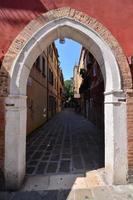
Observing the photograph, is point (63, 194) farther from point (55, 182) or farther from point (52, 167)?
point (52, 167)

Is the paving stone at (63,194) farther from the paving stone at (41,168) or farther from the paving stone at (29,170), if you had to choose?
the paving stone at (29,170)

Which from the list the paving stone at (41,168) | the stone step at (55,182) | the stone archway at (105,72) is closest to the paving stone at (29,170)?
the paving stone at (41,168)

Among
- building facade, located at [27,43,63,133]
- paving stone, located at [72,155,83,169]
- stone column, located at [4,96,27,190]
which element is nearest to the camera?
stone column, located at [4,96,27,190]

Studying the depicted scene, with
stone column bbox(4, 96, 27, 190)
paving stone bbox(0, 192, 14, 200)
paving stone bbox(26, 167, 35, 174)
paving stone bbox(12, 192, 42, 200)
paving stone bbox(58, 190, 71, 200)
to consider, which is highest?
stone column bbox(4, 96, 27, 190)

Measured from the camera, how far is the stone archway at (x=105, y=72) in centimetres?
506

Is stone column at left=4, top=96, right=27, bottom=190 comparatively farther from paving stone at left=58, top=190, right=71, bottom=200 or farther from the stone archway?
paving stone at left=58, top=190, right=71, bottom=200

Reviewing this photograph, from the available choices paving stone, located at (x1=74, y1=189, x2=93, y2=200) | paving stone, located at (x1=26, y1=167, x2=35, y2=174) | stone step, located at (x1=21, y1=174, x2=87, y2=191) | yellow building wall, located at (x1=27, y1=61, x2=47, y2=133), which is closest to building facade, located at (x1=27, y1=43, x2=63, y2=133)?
yellow building wall, located at (x1=27, y1=61, x2=47, y2=133)

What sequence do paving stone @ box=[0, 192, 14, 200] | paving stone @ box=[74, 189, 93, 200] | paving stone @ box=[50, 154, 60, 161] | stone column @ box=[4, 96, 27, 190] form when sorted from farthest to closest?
paving stone @ box=[50, 154, 60, 161], stone column @ box=[4, 96, 27, 190], paving stone @ box=[0, 192, 14, 200], paving stone @ box=[74, 189, 93, 200]

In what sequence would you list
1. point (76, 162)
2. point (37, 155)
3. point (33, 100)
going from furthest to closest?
1. point (33, 100)
2. point (37, 155)
3. point (76, 162)

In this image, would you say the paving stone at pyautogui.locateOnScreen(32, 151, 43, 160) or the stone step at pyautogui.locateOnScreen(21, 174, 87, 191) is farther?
the paving stone at pyautogui.locateOnScreen(32, 151, 43, 160)

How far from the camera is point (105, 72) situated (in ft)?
18.0

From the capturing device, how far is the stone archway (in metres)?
5.06

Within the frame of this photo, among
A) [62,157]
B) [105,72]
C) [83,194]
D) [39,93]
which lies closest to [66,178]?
[83,194]

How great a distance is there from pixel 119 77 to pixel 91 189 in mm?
2397
